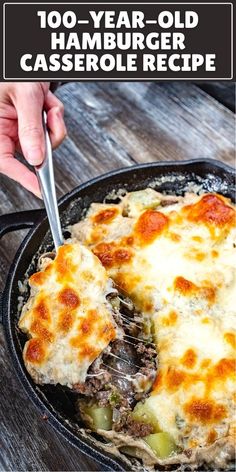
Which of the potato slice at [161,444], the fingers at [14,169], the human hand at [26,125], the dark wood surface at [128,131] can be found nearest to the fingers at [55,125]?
the human hand at [26,125]

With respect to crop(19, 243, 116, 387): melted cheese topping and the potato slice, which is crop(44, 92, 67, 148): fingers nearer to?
crop(19, 243, 116, 387): melted cheese topping

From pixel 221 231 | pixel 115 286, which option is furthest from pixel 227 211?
pixel 115 286

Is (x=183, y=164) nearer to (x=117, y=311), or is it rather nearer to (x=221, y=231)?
(x=221, y=231)

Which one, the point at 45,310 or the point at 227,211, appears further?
the point at 227,211

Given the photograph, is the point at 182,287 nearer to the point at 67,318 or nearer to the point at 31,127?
the point at 67,318

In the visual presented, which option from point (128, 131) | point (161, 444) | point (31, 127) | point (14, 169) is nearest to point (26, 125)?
point (31, 127)

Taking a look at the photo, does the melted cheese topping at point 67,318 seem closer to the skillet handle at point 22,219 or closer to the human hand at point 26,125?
the skillet handle at point 22,219
